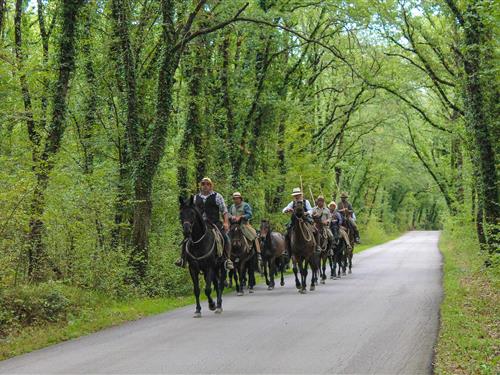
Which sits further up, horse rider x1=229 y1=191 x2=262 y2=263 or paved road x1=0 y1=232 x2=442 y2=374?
horse rider x1=229 y1=191 x2=262 y2=263

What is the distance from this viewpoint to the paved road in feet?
26.4

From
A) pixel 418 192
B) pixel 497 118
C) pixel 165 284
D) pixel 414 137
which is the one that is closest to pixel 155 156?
pixel 165 284

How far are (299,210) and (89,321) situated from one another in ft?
23.3

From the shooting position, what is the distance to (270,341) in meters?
9.69

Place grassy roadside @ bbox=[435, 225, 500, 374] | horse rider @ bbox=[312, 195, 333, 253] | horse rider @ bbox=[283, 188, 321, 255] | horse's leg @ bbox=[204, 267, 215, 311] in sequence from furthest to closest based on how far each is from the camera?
horse rider @ bbox=[312, 195, 333, 253] → horse rider @ bbox=[283, 188, 321, 255] → horse's leg @ bbox=[204, 267, 215, 311] → grassy roadside @ bbox=[435, 225, 500, 374]

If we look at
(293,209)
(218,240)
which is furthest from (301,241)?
(218,240)

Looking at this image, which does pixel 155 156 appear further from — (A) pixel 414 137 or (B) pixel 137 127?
(A) pixel 414 137

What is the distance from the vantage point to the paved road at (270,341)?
8047 millimetres

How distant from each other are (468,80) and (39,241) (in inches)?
511

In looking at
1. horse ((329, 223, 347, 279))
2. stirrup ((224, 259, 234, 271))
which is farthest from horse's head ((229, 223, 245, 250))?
horse ((329, 223, 347, 279))

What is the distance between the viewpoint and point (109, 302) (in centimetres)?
1378

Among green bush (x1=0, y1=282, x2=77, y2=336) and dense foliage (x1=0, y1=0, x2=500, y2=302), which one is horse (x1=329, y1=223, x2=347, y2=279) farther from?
green bush (x1=0, y1=282, x2=77, y2=336)

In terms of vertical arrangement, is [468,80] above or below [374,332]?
above

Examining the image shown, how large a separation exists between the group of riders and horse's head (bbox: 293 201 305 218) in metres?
0.06
